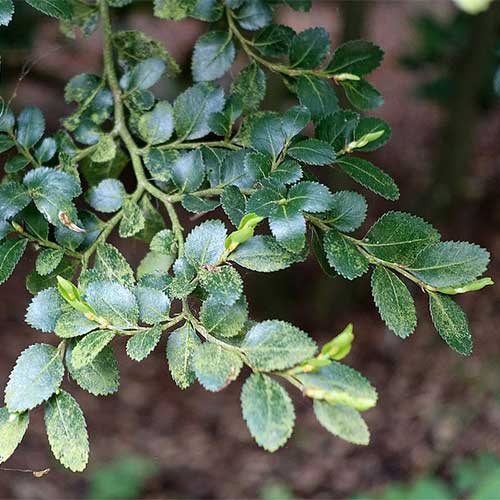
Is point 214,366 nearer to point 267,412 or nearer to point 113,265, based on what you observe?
point 267,412

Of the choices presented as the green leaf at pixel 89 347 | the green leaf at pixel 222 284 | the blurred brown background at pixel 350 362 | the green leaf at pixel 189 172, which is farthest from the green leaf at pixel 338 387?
the blurred brown background at pixel 350 362

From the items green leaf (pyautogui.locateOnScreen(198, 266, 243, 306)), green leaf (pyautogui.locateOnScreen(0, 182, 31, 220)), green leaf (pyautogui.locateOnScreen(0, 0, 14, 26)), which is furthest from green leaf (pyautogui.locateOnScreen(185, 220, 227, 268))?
green leaf (pyautogui.locateOnScreen(0, 0, 14, 26))

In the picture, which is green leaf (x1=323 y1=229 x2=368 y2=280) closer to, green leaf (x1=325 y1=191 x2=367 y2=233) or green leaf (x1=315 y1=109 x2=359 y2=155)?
green leaf (x1=325 y1=191 x2=367 y2=233)

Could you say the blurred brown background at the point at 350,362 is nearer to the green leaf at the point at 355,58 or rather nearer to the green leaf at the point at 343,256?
the green leaf at the point at 355,58

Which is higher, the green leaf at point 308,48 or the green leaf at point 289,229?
the green leaf at point 308,48

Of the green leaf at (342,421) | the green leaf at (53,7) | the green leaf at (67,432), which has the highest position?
the green leaf at (53,7)

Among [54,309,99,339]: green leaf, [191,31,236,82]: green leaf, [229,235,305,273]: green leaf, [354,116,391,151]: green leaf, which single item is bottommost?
[54,309,99,339]: green leaf

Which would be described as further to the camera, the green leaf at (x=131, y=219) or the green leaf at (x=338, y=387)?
the green leaf at (x=131, y=219)
